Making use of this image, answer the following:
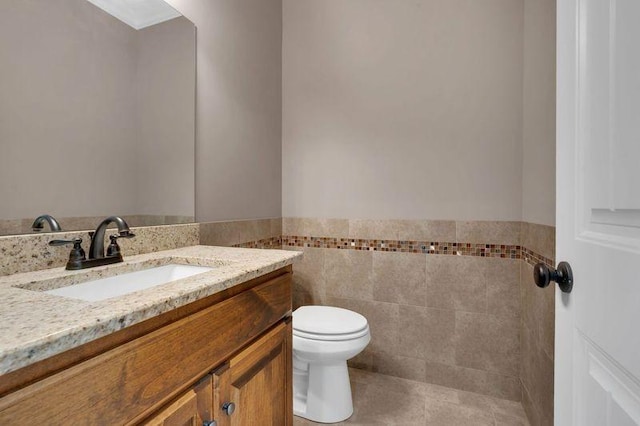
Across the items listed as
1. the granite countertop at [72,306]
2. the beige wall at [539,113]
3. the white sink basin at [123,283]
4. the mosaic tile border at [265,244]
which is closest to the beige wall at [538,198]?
the beige wall at [539,113]

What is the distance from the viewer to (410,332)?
1.90 metres

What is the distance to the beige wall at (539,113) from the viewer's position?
1279 mm

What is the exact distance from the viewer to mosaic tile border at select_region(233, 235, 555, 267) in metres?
1.71

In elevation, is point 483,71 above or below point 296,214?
above

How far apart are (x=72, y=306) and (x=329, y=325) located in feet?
3.86

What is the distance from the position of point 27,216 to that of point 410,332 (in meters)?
1.91

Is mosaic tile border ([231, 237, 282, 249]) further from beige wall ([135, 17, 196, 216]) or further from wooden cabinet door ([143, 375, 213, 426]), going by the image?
wooden cabinet door ([143, 375, 213, 426])

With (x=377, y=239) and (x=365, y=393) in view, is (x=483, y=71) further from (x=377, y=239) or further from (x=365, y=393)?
(x=365, y=393)

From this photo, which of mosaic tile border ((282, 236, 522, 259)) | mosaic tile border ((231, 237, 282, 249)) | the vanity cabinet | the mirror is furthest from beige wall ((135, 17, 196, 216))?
mosaic tile border ((282, 236, 522, 259))

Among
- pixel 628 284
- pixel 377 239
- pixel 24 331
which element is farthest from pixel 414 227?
pixel 24 331

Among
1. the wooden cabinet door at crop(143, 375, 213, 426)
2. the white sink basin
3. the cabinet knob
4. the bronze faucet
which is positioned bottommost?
the cabinet knob

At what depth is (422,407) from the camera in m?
1.66

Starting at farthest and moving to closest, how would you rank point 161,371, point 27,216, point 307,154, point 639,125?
1. point 307,154
2. point 27,216
3. point 161,371
4. point 639,125

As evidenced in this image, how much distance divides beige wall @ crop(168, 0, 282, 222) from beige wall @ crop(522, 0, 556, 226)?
1.52 metres
